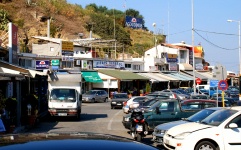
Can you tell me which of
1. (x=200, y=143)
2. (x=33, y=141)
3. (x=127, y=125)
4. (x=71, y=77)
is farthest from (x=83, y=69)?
(x=33, y=141)

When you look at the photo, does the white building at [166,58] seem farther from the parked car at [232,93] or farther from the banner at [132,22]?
the banner at [132,22]

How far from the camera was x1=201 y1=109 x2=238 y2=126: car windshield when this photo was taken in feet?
40.6

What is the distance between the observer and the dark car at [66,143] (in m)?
3.31

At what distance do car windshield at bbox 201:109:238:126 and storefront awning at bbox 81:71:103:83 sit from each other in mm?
44348

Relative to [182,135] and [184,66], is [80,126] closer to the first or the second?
[182,135]

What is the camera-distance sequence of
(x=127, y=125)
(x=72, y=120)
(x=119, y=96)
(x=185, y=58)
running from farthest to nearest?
(x=185, y=58)
(x=119, y=96)
(x=72, y=120)
(x=127, y=125)

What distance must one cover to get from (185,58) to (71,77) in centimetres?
6572

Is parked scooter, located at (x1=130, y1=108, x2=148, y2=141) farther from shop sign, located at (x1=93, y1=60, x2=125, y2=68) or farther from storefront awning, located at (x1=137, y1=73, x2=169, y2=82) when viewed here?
storefront awning, located at (x1=137, y1=73, x2=169, y2=82)

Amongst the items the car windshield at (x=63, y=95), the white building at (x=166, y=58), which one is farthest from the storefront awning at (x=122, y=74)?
the car windshield at (x=63, y=95)

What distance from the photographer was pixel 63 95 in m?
27.0

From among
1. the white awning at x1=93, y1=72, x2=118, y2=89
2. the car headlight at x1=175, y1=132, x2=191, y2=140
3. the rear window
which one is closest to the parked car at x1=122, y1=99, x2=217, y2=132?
the rear window

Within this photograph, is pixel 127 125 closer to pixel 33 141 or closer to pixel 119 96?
pixel 33 141

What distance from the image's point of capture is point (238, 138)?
11.7m

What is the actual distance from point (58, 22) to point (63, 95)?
7109 cm
